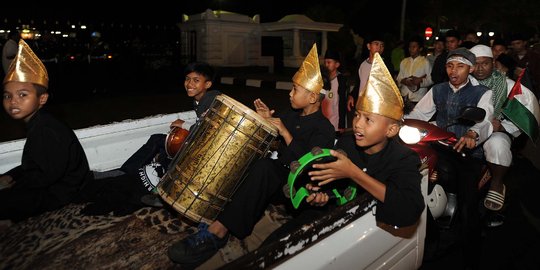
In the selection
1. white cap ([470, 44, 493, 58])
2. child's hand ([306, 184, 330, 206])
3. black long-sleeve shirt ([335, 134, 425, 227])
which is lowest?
child's hand ([306, 184, 330, 206])

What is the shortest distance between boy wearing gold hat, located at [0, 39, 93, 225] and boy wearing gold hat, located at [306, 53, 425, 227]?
6.31ft

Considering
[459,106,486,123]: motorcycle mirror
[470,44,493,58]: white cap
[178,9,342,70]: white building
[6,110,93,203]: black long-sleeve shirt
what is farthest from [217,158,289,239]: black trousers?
[178,9,342,70]: white building

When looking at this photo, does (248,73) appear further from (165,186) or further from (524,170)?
(165,186)

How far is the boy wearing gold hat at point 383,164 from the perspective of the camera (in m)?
2.21

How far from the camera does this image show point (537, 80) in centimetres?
774

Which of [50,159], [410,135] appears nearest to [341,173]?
[410,135]

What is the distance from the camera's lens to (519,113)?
13.1ft

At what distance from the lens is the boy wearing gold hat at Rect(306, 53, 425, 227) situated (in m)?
2.21

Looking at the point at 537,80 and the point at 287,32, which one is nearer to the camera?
the point at 537,80

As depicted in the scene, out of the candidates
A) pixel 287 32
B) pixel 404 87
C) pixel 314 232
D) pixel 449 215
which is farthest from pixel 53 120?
pixel 287 32

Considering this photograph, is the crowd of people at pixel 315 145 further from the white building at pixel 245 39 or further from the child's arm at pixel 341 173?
the white building at pixel 245 39

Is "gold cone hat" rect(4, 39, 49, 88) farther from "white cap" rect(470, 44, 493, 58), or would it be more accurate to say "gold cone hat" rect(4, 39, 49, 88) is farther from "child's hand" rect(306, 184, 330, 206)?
"white cap" rect(470, 44, 493, 58)

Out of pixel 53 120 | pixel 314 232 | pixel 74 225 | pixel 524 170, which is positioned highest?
pixel 53 120

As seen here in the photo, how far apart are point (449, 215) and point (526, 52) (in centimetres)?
625
